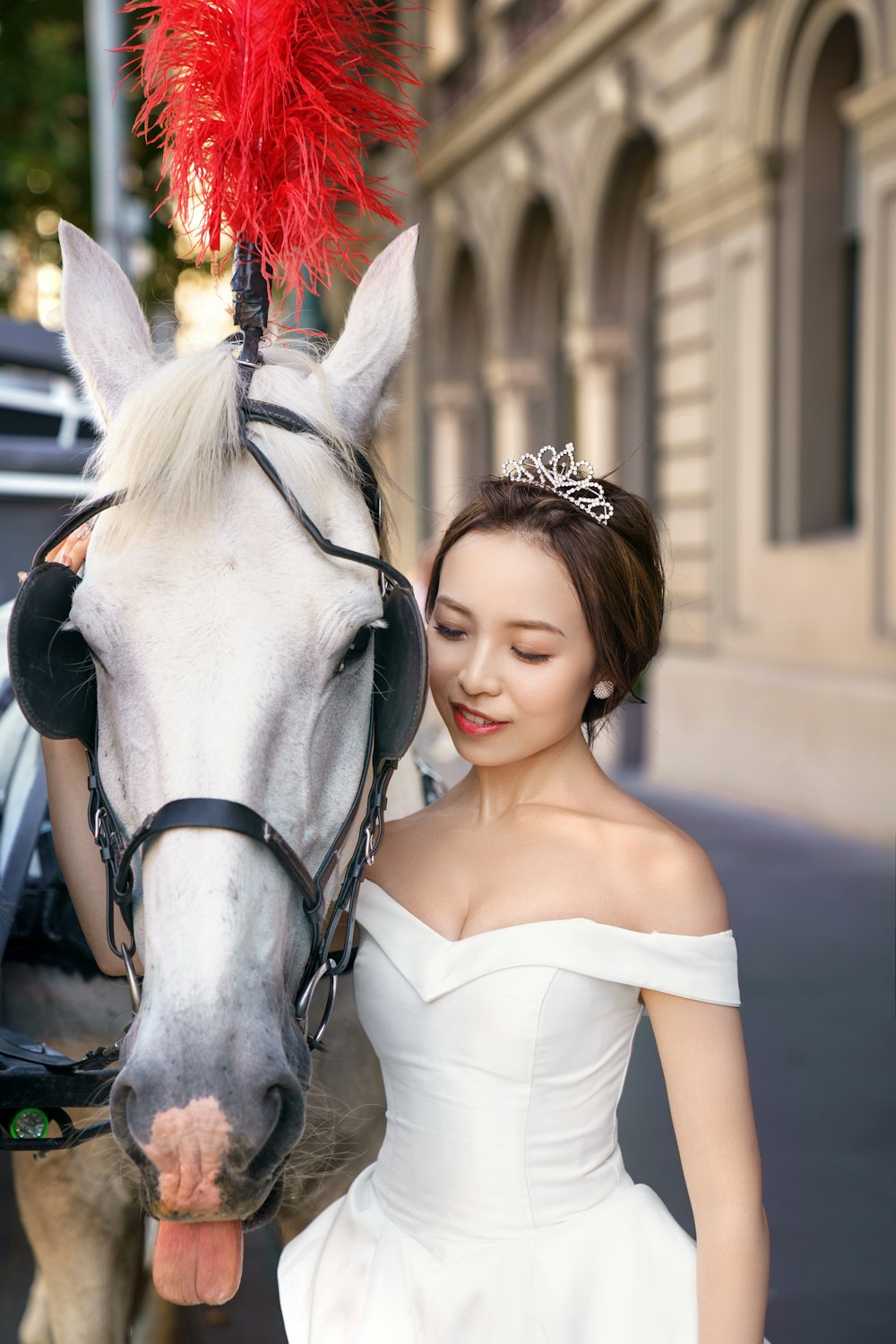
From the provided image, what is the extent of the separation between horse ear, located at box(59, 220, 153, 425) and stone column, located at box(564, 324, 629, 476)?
8.63m

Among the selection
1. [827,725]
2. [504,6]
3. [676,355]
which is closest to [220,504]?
[827,725]

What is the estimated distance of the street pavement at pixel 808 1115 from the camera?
2.92m

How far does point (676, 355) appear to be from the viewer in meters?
8.83

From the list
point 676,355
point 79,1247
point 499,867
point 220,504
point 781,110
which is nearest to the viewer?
point 220,504

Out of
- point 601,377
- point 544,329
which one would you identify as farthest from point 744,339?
point 544,329

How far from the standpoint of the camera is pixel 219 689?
4.27ft

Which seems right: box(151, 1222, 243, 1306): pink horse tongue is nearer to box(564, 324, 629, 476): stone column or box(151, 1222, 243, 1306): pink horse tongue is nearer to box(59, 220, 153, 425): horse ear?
box(59, 220, 153, 425): horse ear

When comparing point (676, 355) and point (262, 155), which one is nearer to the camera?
point (262, 155)

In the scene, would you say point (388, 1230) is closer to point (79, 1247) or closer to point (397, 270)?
point (79, 1247)

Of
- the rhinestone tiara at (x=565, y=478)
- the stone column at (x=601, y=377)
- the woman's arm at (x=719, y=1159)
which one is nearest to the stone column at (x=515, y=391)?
the stone column at (x=601, y=377)

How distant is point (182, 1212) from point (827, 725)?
6.27 metres

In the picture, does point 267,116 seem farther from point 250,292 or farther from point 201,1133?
point 201,1133

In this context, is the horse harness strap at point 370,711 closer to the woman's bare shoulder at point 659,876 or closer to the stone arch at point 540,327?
the woman's bare shoulder at point 659,876

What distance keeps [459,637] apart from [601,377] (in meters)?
9.10
